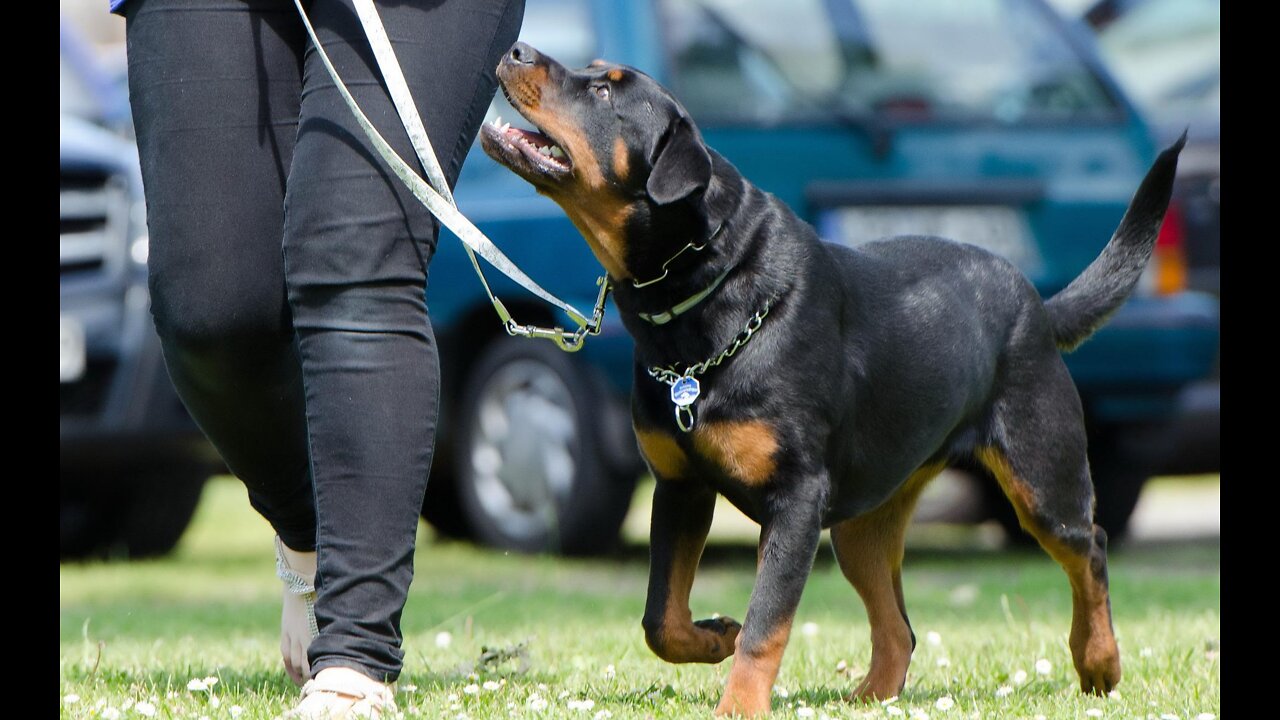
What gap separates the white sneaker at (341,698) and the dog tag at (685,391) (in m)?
0.89

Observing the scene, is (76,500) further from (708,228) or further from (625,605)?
(708,228)

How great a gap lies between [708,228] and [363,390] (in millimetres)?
924

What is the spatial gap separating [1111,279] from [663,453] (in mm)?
1564

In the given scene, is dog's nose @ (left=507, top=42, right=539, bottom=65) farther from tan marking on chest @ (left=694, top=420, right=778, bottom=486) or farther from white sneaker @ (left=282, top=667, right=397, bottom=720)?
white sneaker @ (left=282, top=667, right=397, bottom=720)

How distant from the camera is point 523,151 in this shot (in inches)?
157

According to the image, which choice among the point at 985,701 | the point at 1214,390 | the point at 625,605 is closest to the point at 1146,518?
the point at 1214,390

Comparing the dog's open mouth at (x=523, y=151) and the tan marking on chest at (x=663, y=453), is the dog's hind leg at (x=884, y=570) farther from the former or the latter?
the dog's open mouth at (x=523, y=151)

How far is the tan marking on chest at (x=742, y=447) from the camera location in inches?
151

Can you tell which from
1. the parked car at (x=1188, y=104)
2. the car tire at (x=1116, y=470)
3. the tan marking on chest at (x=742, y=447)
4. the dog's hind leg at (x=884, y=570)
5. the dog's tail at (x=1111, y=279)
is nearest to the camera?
the tan marking on chest at (x=742, y=447)

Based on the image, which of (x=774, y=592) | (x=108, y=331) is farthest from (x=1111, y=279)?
(x=108, y=331)

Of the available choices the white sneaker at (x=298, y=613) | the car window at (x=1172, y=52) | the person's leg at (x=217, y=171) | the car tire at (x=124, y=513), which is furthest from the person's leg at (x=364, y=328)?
the car window at (x=1172, y=52)

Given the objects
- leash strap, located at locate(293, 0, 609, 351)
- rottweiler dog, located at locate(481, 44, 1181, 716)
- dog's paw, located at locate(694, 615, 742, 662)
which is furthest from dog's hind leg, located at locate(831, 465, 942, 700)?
leash strap, located at locate(293, 0, 609, 351)

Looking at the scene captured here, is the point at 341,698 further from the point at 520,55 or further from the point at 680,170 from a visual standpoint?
the point at 520,55

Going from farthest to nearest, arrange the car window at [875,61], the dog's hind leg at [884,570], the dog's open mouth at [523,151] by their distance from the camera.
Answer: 1. the car window at [875,61]
2. the dog's hind leg at [884,570]
3. the dog's open mouth at [523,151]
